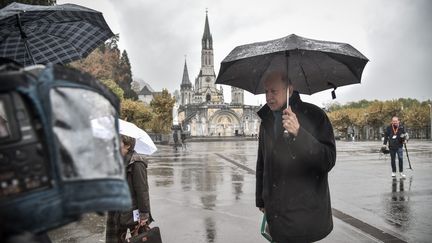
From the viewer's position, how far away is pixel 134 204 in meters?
5.06

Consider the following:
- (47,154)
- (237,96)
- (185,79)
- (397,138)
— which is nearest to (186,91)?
(185,79)

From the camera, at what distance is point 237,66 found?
475cm

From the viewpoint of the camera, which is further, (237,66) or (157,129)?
(157,129)

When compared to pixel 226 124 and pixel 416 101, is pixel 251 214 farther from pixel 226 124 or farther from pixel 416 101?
pixel 416 101

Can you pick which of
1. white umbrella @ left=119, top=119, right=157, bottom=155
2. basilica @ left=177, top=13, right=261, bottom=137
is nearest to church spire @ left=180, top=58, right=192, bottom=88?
basilica @ left=177, top=13, right=261, bottom=137

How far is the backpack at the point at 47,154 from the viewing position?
1.46 m

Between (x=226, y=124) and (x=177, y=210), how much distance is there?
118 m

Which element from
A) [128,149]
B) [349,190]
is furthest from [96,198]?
[349,190]

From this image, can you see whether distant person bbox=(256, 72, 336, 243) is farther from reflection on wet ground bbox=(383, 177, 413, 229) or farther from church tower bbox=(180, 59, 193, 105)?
church tower bbox=(180, 59, 193, 105)

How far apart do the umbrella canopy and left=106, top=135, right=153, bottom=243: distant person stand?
1.45m

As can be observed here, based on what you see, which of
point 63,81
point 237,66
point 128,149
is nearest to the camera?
point 63,81

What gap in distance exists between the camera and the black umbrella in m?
3.21

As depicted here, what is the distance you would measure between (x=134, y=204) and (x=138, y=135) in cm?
82

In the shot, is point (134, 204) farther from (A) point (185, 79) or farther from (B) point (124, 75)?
(A) point (185, 79)
